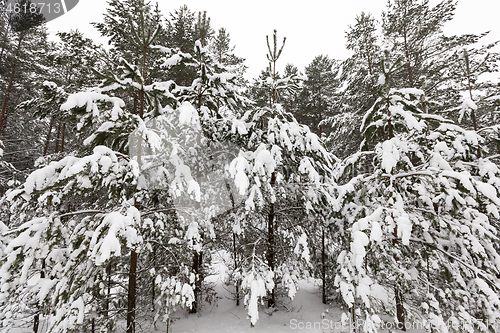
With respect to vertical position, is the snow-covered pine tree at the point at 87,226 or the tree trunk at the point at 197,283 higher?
the snow-covered pine tree at the point at 87,226

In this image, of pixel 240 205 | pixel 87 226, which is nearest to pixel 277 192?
pixel 240 205

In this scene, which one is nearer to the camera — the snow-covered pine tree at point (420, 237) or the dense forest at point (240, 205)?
the dense forest at point (240, 205)

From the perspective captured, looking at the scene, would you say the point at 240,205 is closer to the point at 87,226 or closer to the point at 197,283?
the point at 197,283

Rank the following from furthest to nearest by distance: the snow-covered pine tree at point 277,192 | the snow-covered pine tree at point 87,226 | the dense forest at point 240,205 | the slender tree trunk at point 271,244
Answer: the slender tree trunk at point 271,244 < the snow-covered pine tree at point 277,192 < the dense forest at point 240,205 < the snow-covered pine tree at point 87,226

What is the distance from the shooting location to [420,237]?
17.5 ft

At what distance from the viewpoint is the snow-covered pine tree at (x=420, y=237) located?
12.9 ft

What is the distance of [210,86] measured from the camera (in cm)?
654

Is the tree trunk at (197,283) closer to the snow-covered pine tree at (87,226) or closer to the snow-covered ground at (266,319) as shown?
the snow-covered ground at (266,319)

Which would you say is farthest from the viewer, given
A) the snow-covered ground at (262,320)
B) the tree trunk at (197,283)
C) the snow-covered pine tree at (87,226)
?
the tree trunk at (197,283)

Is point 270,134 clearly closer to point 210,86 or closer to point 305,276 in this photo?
point 210,86

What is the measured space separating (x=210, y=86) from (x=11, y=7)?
12924 millimetres

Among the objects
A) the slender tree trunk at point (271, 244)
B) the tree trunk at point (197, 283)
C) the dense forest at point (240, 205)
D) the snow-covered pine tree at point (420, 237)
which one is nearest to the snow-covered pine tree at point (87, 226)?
the dense forest at point (240, 205)

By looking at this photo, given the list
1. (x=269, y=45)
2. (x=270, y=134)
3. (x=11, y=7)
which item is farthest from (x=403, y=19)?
(x=11, y=7)

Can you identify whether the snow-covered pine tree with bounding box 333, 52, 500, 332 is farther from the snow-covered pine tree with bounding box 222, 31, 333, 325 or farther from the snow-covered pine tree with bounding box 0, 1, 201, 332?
the snow-covered pine tree with bounding box 0, 1, 201, 332
